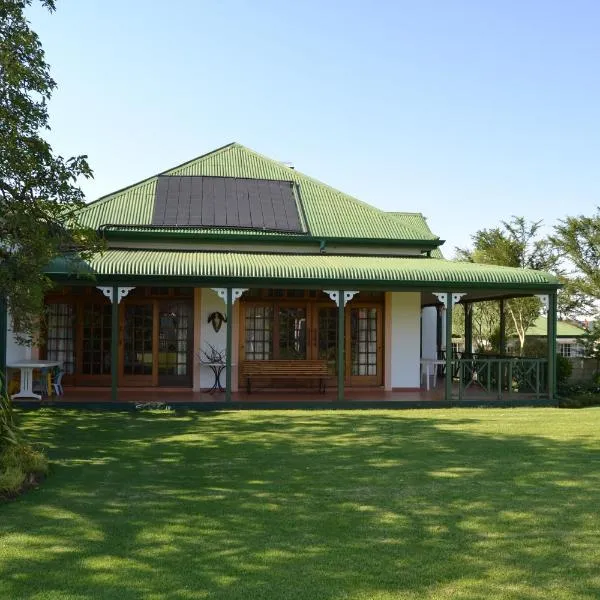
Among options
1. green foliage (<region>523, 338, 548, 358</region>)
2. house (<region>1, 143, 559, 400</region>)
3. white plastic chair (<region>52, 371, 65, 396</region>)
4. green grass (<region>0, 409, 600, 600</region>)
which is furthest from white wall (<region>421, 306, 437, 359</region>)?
white plastic chair (<region>52, 371, 65, 396</region>)

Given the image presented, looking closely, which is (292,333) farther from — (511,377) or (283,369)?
(511,377)

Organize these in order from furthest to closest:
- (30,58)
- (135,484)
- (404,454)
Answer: (404,454) → (30,58) → (135,484)

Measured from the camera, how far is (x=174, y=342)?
16938 millimetres

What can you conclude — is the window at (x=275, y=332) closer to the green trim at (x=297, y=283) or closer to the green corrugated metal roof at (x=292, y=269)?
the green corrugated metal roof at (x=292, y=269)

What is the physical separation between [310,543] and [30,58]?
22.6 ft

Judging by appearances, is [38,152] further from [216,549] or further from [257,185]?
[257,185]

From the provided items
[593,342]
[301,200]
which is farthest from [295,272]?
[593,342]

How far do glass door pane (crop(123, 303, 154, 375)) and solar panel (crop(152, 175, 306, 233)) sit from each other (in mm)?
2228

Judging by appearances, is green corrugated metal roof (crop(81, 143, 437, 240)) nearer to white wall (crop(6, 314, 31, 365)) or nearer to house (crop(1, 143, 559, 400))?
house (crop(1, 143, 559, 400))

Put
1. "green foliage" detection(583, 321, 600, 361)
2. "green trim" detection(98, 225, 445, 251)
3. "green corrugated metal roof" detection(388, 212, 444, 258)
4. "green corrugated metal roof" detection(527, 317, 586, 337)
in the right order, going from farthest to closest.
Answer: "green corrugated metal roof" detection(527, 317, 586, 337)
"green foliage" detection(583, 321, 600, 361)
"green corrugated metal roof" detection(388, 212, 444, 258)
"green trim" detection(98, 225, 445, 251)

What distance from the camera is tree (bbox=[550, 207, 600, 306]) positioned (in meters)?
25.4

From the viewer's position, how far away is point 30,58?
905cm

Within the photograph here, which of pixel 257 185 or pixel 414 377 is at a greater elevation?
pixel 257 185

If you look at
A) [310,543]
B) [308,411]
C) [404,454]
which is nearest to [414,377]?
[308,411]
